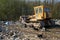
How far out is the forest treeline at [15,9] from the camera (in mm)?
31044

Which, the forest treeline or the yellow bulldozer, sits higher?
the yellow bulldozer

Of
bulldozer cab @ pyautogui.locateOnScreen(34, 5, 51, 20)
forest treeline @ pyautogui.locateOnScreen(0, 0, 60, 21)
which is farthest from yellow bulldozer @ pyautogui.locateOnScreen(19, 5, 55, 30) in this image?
forest treeline @ pyautogui.locateOnScreen(0, 0, 60, 21)

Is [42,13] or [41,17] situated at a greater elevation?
[42,13]

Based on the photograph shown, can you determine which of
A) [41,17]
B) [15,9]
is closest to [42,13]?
[41,17]

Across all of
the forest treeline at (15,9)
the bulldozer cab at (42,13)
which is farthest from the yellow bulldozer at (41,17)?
the forest treeline at (15,9)

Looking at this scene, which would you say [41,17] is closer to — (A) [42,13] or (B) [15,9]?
(A) [42,13]

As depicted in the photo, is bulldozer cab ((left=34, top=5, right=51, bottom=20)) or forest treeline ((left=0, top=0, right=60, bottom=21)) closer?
bulldozer cab ((left=34, top=5, right=51, bottom=20))

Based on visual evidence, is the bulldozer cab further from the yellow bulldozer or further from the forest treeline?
the forest treeline

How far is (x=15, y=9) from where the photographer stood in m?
32.4

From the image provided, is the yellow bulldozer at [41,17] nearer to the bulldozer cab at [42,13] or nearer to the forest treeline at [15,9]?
the bulldozer cab at [42,13]

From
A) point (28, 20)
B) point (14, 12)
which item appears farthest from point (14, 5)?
point (28, 20)

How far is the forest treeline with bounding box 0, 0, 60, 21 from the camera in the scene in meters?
31.0

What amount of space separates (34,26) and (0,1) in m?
15.4

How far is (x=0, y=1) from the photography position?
102 ft
